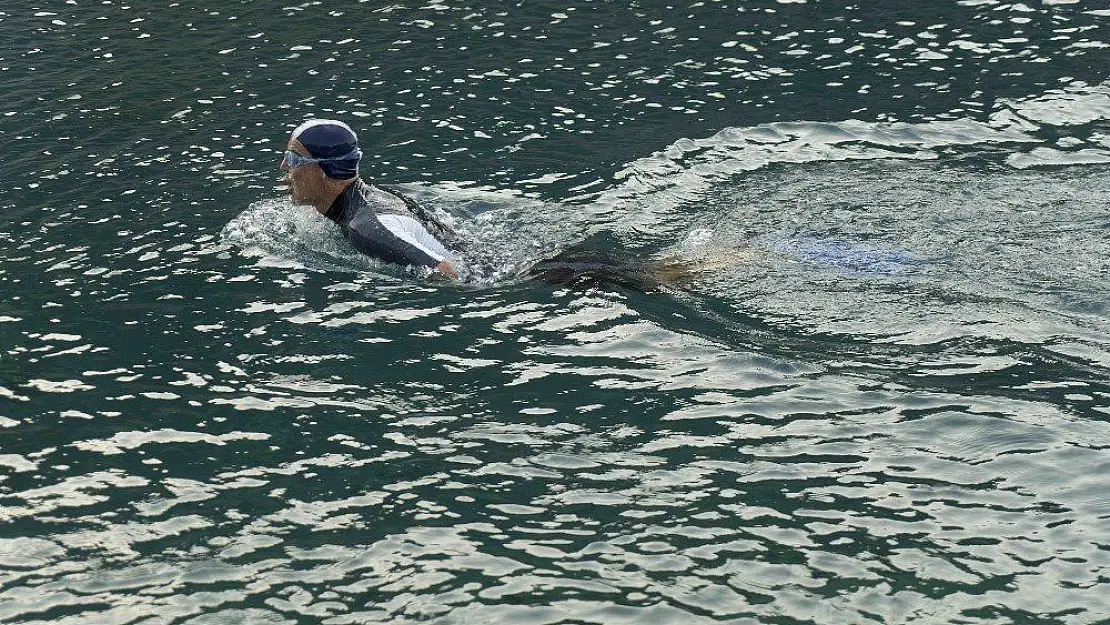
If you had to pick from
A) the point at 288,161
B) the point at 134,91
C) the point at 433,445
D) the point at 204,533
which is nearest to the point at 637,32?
the point at 134,91

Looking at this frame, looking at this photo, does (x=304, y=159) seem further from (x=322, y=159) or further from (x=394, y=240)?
(x=394, y=240)

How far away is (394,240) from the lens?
35.4 ft

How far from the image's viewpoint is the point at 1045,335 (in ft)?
31.2

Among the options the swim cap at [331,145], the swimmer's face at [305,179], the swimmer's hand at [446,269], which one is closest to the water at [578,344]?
the swimmer's hand at [446,269]

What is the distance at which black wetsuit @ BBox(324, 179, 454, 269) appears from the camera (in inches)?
425

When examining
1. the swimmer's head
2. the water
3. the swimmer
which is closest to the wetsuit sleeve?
the swimmer

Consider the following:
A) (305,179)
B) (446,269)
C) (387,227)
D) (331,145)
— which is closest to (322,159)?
(331,145)

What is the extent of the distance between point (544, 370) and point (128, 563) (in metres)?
3.24

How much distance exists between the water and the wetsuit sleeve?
0.74ft

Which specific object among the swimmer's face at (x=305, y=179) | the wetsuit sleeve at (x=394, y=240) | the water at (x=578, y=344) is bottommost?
the water at (x=578, y=344)

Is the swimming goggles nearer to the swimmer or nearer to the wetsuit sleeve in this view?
the swimmer

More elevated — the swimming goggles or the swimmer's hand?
the swimming goggles

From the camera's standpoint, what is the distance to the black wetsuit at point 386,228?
10.8 m

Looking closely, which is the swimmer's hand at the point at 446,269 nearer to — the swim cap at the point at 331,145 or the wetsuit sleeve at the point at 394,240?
the wetsuit sleeve at the point at 394,240
